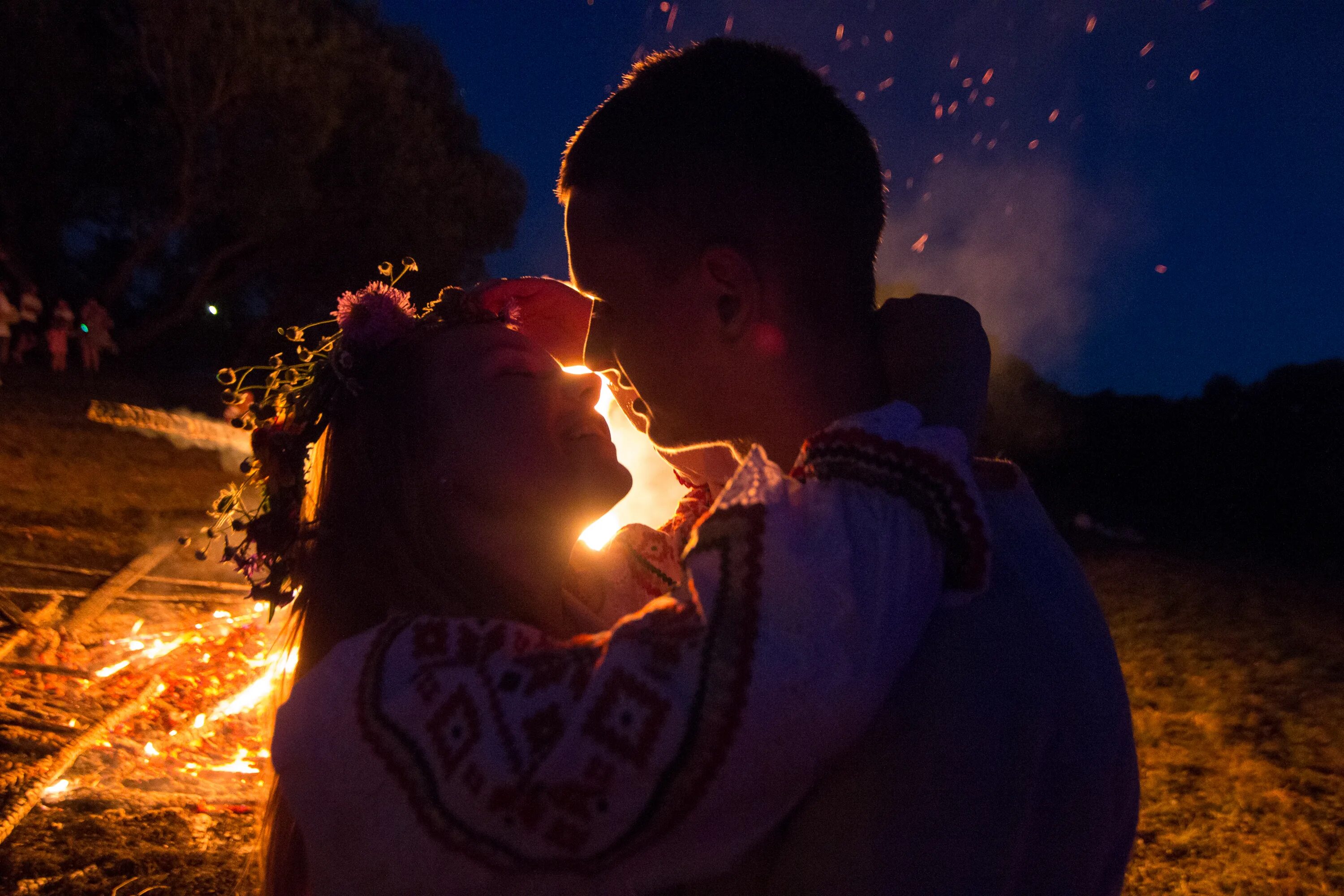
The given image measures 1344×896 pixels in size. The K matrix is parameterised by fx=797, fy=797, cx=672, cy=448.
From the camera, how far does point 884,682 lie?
1207mm

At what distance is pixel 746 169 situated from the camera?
179 cm

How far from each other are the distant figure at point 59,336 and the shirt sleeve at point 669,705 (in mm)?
26547

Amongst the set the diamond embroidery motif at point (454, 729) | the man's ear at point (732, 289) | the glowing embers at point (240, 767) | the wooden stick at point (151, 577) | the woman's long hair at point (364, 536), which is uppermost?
the man's ear at point (732, 289)

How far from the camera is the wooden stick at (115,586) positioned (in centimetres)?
758

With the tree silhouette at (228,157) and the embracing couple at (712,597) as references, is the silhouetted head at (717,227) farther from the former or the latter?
the tree silhouette at (228,157)

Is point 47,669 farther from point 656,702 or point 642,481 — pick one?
point 656,702

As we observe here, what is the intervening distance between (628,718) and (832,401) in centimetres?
90

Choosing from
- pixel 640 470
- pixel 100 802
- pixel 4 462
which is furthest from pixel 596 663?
pixel 4 462

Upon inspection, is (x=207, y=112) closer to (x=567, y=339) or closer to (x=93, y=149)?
(x=93, y=149)

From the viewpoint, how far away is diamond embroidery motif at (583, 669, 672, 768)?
111 centimetres

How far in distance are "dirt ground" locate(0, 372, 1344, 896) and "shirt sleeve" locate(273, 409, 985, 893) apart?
8.78ft

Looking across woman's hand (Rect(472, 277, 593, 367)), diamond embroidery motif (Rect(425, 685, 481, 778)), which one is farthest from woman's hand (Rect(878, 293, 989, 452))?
woman's hand (Rect(472, 277, 593, 367))

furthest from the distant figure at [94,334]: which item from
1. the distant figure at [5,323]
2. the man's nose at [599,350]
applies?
the man's nose at [599,350]

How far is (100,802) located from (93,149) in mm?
25988
